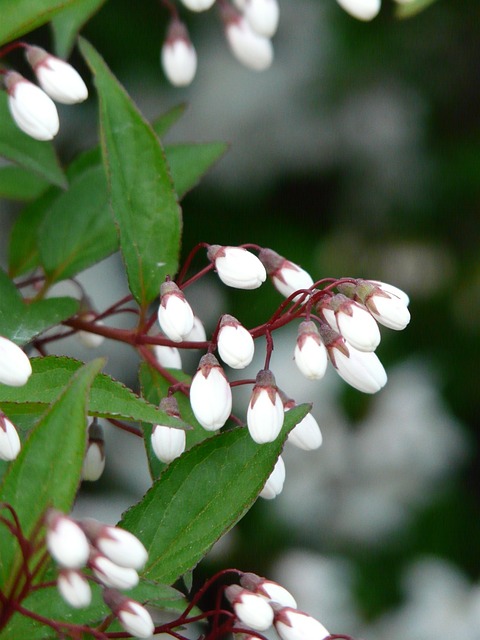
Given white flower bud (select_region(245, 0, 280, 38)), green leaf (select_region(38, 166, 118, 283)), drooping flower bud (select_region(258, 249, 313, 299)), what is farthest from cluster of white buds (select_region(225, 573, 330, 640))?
white flower bud (select_region(245, 0, 280, 38))

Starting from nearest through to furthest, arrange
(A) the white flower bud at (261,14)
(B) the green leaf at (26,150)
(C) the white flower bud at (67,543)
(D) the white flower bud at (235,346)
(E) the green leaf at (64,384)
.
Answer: (C) the white flower bud at (67,543), (E) the green leaf at (64,384), (D) the white flower bud at (235,346), (B) the green leaf at (26,150), (A) the white flower bud at (261,14)

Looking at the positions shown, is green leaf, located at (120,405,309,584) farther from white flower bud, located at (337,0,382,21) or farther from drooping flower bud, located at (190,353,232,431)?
white flower bud, located at (337,0,382,21)

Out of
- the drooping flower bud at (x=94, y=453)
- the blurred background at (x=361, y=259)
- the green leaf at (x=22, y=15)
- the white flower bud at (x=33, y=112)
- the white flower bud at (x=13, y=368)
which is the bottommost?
the blurred background at (x=361, y=259)

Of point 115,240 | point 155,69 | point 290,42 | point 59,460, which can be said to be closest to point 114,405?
point 59,460

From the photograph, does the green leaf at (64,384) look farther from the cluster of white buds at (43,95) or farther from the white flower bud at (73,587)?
the cluster of white buds at (43,95)

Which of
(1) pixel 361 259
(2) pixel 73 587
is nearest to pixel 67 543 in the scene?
(2) pixel 73 587

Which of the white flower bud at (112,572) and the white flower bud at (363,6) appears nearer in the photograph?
the white flower bud at (112,572)

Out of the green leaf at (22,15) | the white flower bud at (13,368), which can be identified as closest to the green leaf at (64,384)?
the white flower bud at (13,368)

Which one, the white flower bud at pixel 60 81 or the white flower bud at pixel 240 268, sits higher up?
the white flower bud at pixel 60 81
